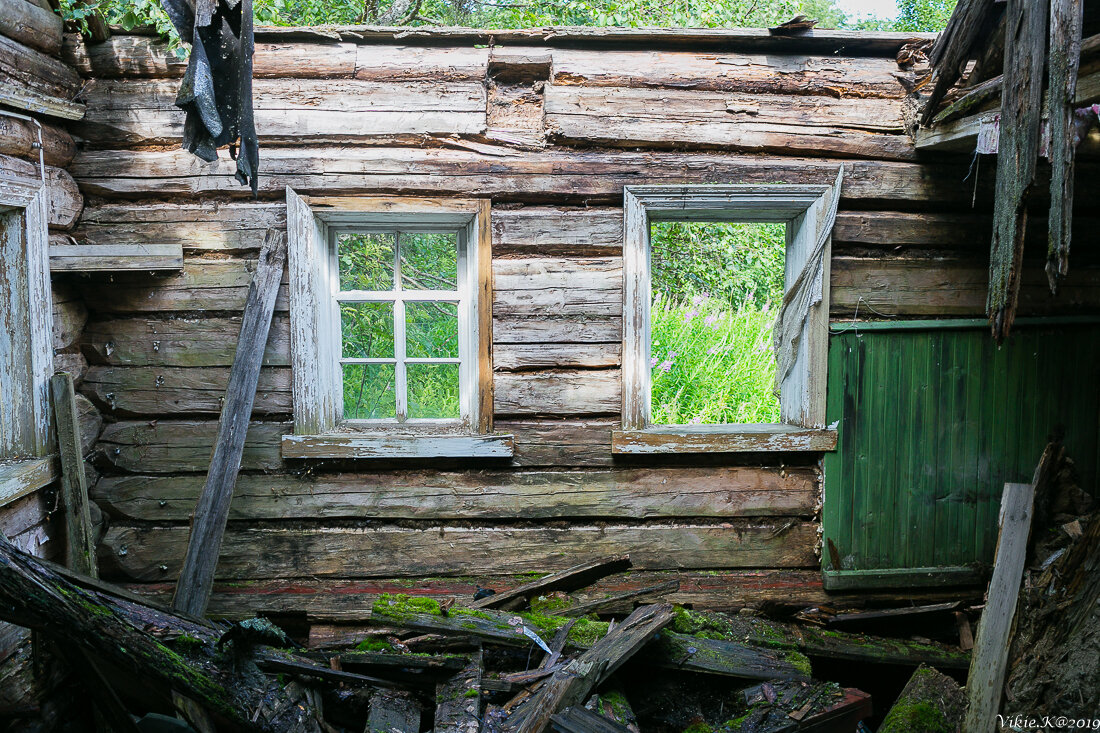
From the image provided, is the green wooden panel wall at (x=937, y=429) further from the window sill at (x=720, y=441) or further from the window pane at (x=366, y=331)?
the window pane at (x=366, y=331)

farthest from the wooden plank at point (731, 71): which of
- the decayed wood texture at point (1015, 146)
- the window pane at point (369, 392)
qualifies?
the window pane at point (369, 392)

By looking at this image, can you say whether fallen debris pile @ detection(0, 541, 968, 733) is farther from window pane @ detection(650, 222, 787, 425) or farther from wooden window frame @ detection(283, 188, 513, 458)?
window pane @ detection(650, 222, 787, 425)

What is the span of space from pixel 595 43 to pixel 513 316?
4.90ft

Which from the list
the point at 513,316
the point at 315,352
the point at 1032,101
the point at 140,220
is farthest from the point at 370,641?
the point at 1032,101

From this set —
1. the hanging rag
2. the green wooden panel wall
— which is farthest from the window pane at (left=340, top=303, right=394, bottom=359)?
the green wooden panel wall

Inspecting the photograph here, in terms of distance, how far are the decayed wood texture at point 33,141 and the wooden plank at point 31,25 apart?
0.20 feet

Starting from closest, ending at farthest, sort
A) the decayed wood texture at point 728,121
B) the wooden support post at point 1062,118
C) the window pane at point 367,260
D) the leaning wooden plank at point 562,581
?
the wooden support post at point 1062,118 < the leaning wooden plank at point 562,581 < the decayed wood texture at point 728,121 < the window pane at point 367,260

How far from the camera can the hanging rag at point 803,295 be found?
3666 millimetres

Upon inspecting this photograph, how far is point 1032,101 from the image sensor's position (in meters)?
2.63

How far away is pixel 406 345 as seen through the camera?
4027 millimetres

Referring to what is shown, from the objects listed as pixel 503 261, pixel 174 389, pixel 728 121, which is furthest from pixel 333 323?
pixel 728 121

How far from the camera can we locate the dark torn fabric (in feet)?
8.47

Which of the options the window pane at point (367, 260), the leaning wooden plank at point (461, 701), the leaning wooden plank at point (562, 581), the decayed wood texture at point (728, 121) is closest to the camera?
the leaning wooden plank at point (461, 701)

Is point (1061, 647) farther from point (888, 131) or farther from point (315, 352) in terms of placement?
point (315, 352)
